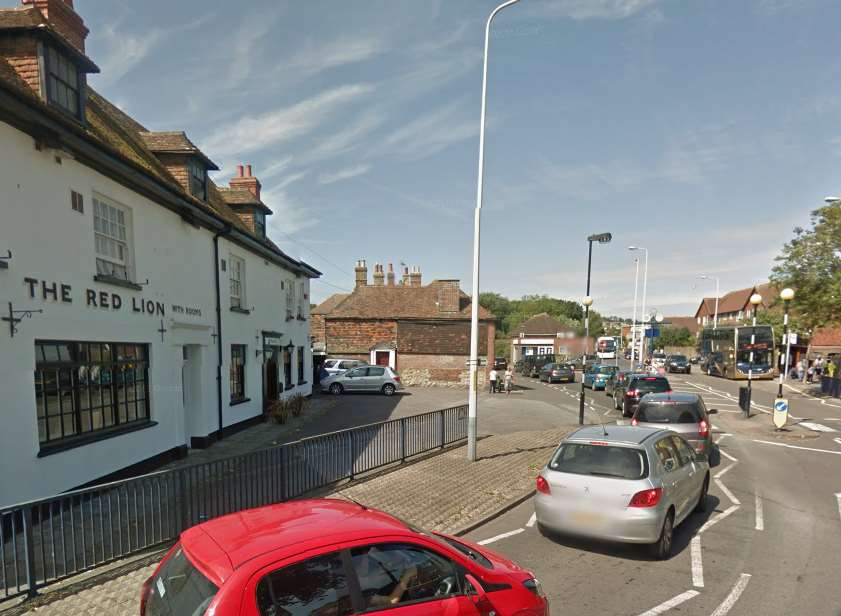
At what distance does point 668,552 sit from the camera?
244 inches

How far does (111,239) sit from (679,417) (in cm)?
1214

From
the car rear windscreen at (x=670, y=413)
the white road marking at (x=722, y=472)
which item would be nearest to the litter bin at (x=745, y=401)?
the white road marking at (x=722, y=472)

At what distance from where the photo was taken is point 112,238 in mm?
9219

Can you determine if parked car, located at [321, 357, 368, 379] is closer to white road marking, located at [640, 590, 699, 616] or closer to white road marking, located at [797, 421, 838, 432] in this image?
white road marking, located at [797, 421, 838, 432]

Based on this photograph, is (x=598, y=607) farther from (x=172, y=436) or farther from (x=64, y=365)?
(x=172, y=436)

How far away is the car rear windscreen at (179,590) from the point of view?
2709 mm

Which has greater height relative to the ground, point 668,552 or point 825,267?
Result: point 825,267

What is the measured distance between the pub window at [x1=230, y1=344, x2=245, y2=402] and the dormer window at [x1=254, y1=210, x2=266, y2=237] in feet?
17.8

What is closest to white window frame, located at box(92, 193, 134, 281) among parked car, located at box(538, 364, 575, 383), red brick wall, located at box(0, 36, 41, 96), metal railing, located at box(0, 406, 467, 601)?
red brick wall, located at box(0, 36, 41, 96)

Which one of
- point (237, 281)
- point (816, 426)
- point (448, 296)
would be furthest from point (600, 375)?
point (237, 281)

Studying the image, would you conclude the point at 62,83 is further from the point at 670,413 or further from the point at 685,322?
the point at 685,322

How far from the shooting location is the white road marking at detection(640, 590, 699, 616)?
485 centimetres

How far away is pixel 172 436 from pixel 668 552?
1006 cm

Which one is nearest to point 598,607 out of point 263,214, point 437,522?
point 437,522
